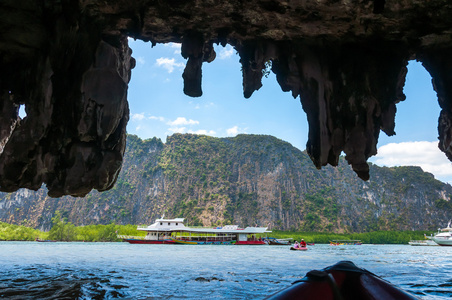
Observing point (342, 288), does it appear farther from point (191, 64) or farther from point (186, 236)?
Answer: point (186, 236)

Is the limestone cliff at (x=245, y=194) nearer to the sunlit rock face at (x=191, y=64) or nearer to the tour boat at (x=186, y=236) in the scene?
the tour boat at (x=186, y=236)

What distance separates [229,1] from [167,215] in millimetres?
127761

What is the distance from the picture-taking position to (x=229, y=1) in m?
6.50

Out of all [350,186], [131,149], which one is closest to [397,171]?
[350,186]

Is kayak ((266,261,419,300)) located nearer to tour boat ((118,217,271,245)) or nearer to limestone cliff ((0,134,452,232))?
tour boat ((118,217,271,245))

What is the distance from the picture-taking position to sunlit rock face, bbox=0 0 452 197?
6.89 meters

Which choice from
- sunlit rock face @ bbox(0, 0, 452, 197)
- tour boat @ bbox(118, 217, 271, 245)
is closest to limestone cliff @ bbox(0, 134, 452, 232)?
tour boat @ bbox(118, 217, 271, 245)

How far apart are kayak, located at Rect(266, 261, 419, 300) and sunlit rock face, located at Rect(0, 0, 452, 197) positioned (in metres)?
4.88

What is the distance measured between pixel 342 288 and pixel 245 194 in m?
134

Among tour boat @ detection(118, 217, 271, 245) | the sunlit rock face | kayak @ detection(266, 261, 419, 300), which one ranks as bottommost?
tour boat @ detection(118, 217, 271, 245)

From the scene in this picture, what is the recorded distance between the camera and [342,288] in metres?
3.33

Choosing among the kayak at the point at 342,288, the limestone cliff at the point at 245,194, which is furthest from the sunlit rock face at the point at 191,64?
the limestone cliff at the point at 245,194

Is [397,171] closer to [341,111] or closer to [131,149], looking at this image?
[131,149]

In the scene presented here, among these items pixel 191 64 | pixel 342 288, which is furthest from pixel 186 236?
pixel 342 288
